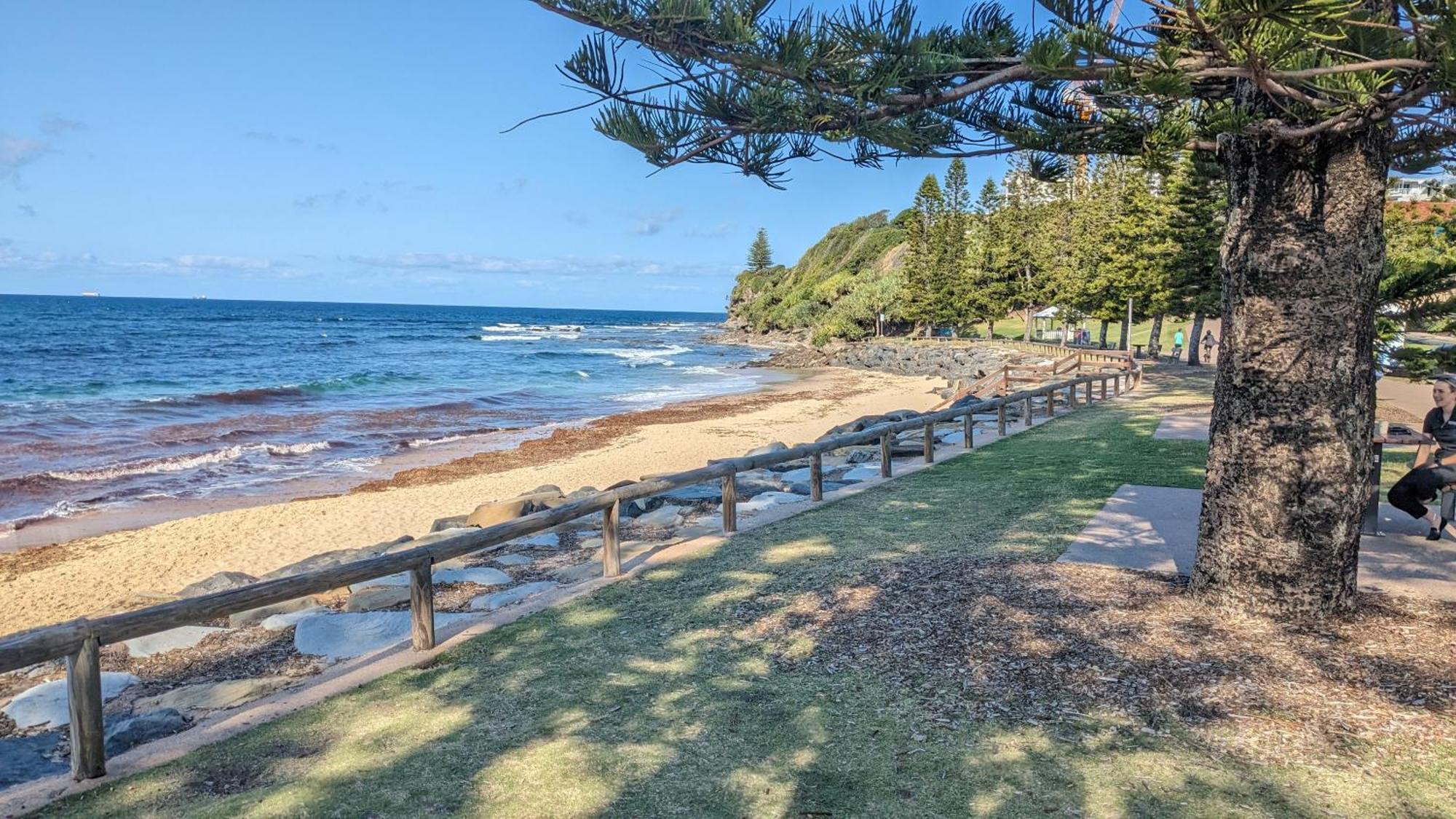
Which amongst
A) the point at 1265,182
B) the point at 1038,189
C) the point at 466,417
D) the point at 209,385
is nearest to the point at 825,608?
the point at 1265,182

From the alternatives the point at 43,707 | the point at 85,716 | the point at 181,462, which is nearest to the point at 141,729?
the point at 85,716

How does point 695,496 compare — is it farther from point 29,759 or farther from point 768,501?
point 29,759

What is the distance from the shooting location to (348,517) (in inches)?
529

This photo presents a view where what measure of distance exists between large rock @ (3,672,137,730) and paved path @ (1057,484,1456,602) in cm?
644

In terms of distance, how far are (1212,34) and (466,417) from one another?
2650 cm

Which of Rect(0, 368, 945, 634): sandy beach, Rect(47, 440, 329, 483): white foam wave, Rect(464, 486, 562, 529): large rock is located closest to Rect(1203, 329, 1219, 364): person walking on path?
Rect(0, 368, 945, 634): sandy beach

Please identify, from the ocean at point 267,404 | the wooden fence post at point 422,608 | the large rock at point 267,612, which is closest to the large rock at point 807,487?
the large rock at point 267,612

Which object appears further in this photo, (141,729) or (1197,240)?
(1197,240)

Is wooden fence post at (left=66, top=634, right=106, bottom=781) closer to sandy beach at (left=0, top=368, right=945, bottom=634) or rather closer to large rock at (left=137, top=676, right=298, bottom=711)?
large rock at (left=137, top=676, right=298, bottom=711)

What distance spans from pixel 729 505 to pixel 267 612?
13.2 feet

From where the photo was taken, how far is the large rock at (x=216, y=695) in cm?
498

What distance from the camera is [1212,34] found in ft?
10.8

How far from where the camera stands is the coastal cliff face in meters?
65.9

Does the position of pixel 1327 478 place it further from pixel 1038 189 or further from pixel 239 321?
pixel 239 321
